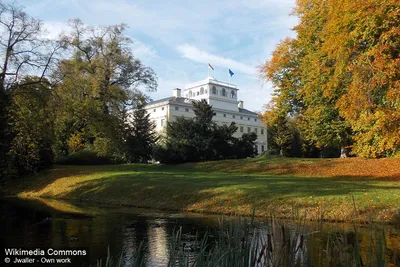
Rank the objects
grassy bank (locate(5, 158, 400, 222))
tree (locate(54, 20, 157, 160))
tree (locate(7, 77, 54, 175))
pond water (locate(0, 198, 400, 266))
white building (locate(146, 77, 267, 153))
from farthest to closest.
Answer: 1. white building (locate(146, 77, 267, 153))
2. tree (locate(54, 20, 157, 160))
3. tree (locate(7, 77, 54, 175))
4. grassy bank (locate(5, 158, 400, 222))
5. pond water (locate(0, 198, 400, 266))

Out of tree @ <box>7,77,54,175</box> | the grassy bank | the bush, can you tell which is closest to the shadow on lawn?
the grassy bank

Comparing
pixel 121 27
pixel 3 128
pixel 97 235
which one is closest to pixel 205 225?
pixel 97 235

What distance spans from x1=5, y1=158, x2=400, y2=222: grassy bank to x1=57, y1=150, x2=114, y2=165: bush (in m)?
5.85

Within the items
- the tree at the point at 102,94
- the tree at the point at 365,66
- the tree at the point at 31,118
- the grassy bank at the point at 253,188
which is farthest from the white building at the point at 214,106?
the tree at the point at 31,118

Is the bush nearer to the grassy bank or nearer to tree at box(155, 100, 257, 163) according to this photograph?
the grassy bank

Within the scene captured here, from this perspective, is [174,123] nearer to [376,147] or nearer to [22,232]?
[376,147]

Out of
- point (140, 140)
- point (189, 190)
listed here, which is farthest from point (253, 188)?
point (140, 140)

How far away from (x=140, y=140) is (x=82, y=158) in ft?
24.0

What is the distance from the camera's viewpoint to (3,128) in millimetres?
16469

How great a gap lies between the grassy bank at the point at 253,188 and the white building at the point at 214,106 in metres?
52.1

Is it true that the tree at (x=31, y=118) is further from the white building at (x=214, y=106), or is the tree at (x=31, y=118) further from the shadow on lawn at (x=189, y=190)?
the white building at (x=214, y=106)

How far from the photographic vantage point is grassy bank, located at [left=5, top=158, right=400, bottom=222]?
568 inches

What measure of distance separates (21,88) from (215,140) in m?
21.5

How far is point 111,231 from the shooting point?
1164cm
